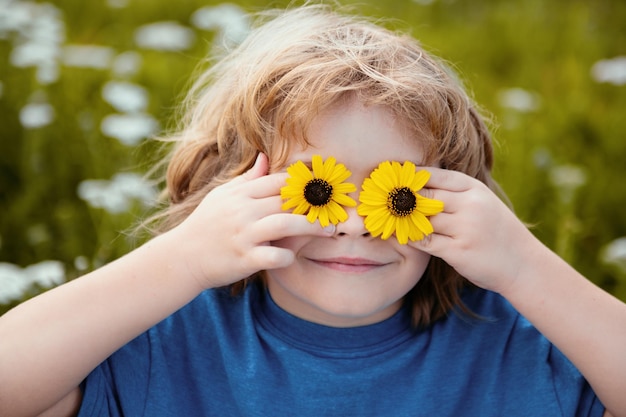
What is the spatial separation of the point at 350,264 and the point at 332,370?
24 centimetres

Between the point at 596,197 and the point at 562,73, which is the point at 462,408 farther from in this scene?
the point at 562,73

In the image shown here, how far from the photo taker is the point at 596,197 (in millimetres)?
2861

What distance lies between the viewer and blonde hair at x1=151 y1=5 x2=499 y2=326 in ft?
4.88

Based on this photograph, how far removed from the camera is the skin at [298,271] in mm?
1425

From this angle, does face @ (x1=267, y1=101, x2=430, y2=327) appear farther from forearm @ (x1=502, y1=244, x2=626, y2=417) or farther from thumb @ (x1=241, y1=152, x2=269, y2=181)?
forearm @ (x1=502, y1=244, x2=626, y2=417)

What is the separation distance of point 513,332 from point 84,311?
857mm

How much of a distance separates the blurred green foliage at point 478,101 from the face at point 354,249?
48cm

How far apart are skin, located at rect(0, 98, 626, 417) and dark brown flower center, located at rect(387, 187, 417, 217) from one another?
5 cm

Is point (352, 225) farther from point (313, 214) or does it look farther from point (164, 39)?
point (164, 39)

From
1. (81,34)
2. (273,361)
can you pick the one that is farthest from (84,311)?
(81,34)

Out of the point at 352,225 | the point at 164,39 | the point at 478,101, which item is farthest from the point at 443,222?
the point at 164,39

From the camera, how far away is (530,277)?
1.48 m

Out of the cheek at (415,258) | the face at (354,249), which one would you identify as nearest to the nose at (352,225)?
the face at (354,249)

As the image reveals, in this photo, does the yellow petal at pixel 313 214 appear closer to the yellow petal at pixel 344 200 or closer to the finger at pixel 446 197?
the yellow petal at pixel 344 200
